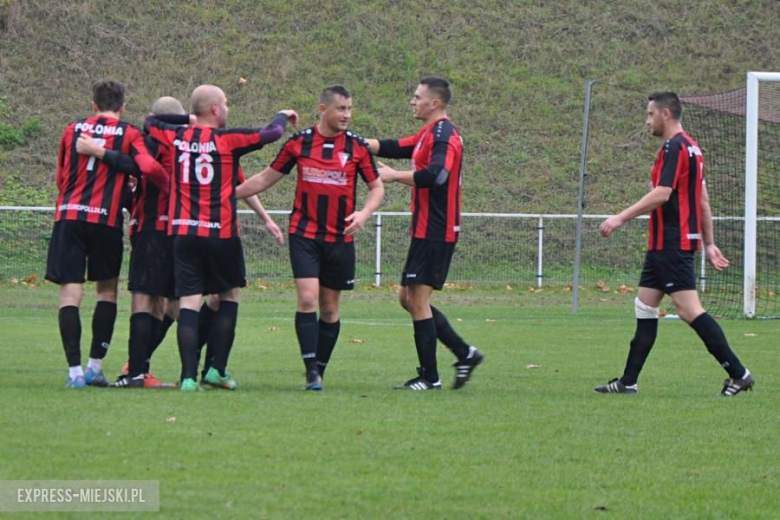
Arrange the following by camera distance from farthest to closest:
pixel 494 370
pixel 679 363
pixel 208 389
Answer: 1. pixel 679 363
2. pixel 494 370
3. pixel 208 389

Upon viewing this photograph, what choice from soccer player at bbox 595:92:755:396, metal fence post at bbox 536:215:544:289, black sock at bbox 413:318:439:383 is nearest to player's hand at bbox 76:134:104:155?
black sock at bbox 413:318:439:383

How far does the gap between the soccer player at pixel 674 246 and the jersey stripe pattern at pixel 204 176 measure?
285cm

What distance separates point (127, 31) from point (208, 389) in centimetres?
2823

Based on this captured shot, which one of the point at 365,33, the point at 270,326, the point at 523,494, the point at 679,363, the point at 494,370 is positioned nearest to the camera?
the point at 523,494

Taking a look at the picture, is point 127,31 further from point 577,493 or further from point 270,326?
point 577,493

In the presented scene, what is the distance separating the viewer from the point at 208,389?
890 cm

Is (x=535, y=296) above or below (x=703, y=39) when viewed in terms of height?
below

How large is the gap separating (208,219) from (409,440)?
2.68 metres

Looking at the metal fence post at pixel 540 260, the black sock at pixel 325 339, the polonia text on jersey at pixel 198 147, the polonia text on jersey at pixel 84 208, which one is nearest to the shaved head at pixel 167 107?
the polonia text on jersey at pixel 198 147

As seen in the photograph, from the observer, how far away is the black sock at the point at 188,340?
8.71 m

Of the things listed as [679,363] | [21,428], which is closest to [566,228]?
[679,363]

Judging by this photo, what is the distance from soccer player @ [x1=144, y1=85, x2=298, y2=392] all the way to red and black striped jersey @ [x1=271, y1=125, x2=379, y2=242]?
0.96 ft

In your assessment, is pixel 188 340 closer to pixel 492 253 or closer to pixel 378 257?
pixel 378 257

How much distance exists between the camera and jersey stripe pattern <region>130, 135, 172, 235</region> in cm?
902
